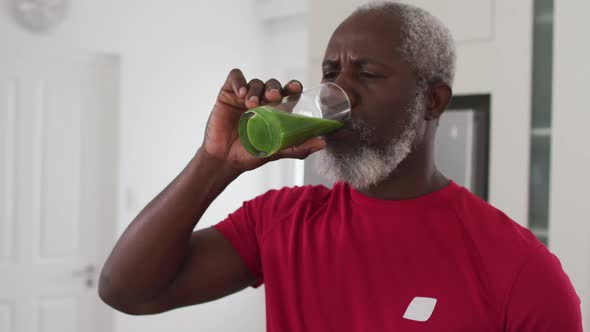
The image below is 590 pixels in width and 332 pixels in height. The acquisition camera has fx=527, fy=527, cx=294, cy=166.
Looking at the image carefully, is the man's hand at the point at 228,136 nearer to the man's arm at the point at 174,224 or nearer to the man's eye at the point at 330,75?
the man's arm at the point at 174,224

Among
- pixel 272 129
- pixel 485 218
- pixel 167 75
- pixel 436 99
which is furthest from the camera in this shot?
pixel 167 75

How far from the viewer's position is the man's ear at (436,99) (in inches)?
36.9

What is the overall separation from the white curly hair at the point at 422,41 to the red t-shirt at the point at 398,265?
21 centimetres

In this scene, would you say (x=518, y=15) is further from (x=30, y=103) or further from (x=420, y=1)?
(x=30, y=103)

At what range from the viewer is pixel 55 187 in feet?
9.02

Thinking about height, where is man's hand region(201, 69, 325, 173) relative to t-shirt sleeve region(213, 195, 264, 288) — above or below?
above

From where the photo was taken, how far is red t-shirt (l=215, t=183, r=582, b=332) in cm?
74

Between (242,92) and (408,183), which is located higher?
(242,92)

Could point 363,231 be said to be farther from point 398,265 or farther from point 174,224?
point 174,224

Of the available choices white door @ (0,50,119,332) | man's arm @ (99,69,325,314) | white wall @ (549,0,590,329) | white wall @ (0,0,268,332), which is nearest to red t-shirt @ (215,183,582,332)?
man's arm @ (99,69,325,314)

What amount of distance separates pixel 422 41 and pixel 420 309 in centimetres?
45

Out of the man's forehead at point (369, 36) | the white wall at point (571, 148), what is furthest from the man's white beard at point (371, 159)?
the white wall at point (571, 148)

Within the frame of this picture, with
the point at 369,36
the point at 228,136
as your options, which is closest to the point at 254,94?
the point at 228,136

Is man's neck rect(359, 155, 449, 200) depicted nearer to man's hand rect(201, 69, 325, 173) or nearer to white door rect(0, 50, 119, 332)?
man's hand rect(201, 69, 325, 173)
